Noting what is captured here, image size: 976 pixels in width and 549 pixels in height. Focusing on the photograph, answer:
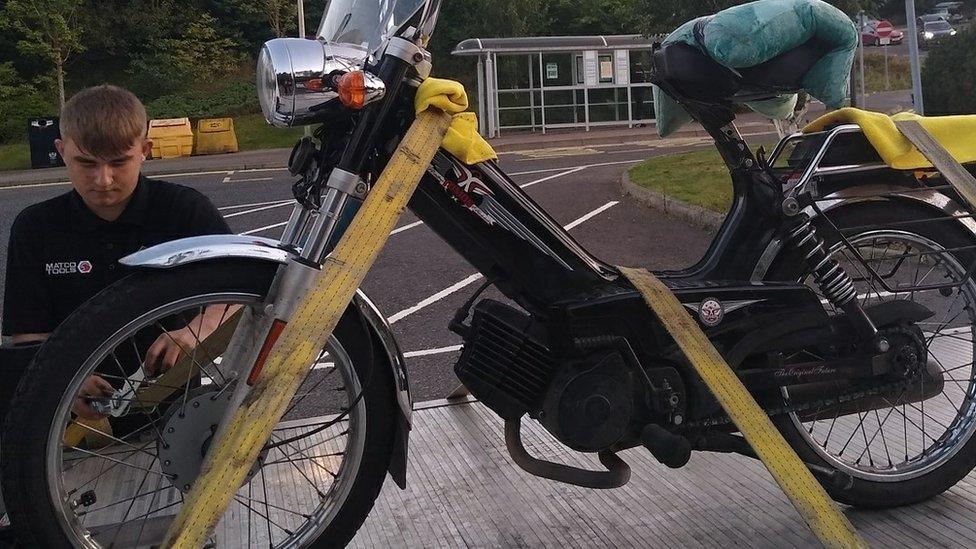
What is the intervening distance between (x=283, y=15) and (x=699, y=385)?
32296mm

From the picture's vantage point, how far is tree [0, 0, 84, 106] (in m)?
27.1

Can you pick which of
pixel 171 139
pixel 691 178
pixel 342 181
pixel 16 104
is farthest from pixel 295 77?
pixel 16 104

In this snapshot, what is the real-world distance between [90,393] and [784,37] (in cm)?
206

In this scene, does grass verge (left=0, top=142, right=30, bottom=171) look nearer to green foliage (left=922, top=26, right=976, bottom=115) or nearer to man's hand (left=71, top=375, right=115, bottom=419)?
green foliage (left=922, top=26, right=976, bottom=115)

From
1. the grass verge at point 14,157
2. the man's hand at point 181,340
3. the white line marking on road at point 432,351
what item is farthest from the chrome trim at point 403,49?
the grass verge at point 14,157

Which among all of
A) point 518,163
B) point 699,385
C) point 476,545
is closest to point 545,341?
point 699,385

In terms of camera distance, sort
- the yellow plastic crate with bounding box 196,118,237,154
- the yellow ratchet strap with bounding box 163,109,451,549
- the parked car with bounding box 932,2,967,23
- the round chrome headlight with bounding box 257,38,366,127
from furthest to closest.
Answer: the parked car with bounding box 932,2,967,23 → the yellow plastic crate with bounding box 196,118,237,154 → the round chrome headlight with bounding box 257,38,366,127 → the yellow ratchet strap with bounding box 163,109,451,549

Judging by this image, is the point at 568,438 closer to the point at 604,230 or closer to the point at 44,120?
the point at 604,230

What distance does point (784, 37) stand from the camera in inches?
103

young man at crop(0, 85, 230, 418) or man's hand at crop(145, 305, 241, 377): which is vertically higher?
young man at crop(0, 85, 230, 418)

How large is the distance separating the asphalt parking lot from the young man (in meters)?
1.78

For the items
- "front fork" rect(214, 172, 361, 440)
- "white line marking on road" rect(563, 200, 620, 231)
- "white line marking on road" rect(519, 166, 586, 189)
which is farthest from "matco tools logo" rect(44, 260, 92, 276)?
"white line marking on road" rect(519, 166, 586, 189)

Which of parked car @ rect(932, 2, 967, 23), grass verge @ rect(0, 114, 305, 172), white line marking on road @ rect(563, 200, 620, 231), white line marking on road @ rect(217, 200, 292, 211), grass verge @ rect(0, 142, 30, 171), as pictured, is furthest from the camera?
parked car @ rect(932, 2, 967, 23)

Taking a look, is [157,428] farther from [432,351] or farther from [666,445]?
[432,351]
